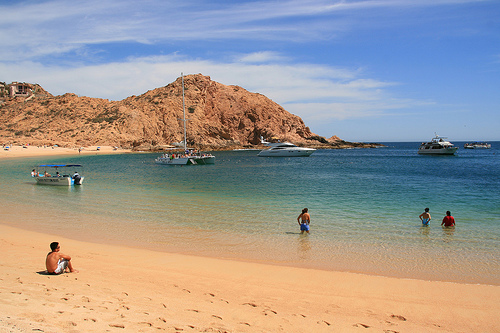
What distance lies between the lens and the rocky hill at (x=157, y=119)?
93.3m

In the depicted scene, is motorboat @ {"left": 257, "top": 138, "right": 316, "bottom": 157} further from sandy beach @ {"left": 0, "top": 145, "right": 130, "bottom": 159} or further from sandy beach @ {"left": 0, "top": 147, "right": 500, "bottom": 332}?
sandy beach @ {"left": 0, "top": 147, "right": 500, "bottom": 332}

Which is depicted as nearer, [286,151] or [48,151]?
[286,151]

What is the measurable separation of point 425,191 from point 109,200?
19726 millimetres

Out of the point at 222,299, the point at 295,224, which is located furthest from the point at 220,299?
the point at 295,224

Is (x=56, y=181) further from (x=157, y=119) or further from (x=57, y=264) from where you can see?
(x=157, y=119)

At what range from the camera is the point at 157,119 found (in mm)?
99812

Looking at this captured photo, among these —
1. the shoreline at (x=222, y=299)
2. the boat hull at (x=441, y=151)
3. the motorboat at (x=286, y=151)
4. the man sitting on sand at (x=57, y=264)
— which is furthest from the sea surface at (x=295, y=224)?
the boat hull at (x=441, y=151)

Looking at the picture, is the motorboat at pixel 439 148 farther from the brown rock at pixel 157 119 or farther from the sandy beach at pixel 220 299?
the sandy beach at pixel 220 299

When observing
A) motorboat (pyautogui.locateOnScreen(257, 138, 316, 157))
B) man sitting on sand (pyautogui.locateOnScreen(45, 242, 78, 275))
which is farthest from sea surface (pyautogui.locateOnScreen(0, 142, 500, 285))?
motorboat (pyautogui.locateOnScreen(257, 138, 316, 157))

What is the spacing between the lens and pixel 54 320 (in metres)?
4.47

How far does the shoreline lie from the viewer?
4773 millimetres

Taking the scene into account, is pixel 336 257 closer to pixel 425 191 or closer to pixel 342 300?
pixel 342 300

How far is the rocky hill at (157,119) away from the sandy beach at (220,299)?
290 ft

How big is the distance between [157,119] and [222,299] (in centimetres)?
9873
